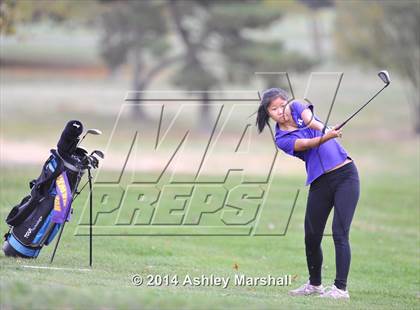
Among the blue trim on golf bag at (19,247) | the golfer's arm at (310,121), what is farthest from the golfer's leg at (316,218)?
the blue trim on golf bag at (19,247)

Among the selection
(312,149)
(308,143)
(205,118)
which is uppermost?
(308,143)

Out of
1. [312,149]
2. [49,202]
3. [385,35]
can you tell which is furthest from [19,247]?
[385,35]

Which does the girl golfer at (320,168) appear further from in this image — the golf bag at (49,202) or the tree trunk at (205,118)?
the tree trunk at (205,118)

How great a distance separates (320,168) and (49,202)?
2.86m

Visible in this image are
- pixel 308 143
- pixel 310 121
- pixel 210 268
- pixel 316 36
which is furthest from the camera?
pixel 316 36

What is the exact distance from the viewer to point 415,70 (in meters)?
43.4

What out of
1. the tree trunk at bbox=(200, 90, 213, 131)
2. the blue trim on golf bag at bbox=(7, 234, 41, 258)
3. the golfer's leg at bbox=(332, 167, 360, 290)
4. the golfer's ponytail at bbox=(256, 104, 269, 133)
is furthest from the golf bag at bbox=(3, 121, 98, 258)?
the tree trunk at bbox=(200, 90, 213, 131)

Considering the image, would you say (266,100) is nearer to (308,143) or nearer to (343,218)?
(308,143)

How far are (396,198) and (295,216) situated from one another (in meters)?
5.11

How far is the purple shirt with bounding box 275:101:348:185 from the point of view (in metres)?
8.70

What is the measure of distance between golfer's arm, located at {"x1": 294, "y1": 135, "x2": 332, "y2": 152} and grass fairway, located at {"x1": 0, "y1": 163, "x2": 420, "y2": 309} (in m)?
1.46

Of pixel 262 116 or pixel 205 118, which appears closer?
pixel 262 116

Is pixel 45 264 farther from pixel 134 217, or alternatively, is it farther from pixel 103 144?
pixel 103 144

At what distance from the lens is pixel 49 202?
370 inches
